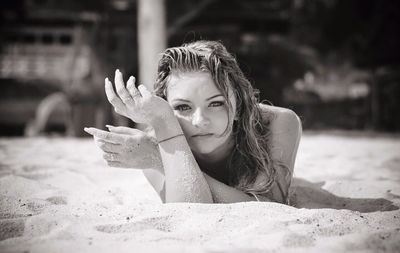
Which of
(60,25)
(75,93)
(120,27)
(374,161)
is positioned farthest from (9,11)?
(374,161)

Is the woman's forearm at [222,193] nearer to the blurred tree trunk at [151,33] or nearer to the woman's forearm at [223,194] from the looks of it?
the woman's forearm at [223,194]

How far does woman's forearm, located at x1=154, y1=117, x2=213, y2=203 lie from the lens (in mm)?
1685

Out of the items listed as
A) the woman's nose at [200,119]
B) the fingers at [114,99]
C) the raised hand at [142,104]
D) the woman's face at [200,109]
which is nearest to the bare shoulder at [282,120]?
the woman's face at [200,109]

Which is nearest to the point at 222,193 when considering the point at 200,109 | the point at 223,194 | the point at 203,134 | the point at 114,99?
the point at 223,194

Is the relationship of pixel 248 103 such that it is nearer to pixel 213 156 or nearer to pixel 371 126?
pixel 213 156

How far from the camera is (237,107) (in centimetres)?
195

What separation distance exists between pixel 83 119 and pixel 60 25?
471cm

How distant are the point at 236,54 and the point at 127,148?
743 cm

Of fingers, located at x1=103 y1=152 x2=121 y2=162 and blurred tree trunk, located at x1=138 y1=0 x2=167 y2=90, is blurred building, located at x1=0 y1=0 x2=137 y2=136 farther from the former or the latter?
fingers, located at x1=103 y1=152 x2=121 y2=162

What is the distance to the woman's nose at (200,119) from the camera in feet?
5.51

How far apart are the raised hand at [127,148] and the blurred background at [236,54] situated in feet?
16.6

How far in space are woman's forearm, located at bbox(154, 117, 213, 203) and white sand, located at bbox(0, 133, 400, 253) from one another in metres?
0.08

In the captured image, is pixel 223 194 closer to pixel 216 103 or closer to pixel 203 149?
pixel 203 149

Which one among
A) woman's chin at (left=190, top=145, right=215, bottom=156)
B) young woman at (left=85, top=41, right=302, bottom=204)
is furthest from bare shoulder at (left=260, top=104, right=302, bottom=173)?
woman's chin at (left=190, top=145, right=215, bottom=156)
